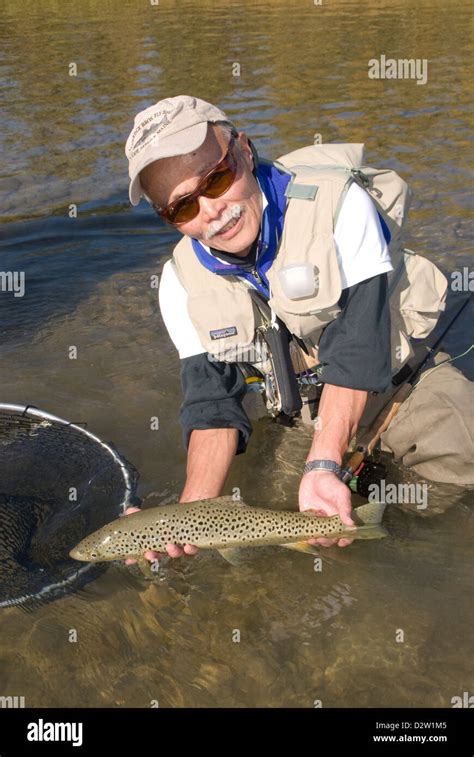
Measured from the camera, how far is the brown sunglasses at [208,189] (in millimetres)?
3342

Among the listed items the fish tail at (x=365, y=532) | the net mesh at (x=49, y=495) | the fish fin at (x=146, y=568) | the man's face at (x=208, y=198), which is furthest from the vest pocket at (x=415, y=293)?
the fish fin at (x=146, y=568)

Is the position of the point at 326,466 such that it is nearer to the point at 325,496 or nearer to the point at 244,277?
the point at 325,496

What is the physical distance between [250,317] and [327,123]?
30.6 ft

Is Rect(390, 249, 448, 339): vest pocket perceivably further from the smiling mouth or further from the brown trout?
the brown trout

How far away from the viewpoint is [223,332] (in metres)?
3.94

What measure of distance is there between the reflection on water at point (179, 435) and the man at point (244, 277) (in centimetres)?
50

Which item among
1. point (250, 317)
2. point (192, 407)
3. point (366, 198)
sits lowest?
point (192, 407)

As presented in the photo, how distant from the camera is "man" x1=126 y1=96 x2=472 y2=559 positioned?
3.35m

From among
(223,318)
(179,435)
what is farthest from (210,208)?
(179,435)

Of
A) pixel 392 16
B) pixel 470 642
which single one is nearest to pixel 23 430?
pixel 470 642

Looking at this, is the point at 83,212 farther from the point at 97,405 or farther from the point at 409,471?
the point at 409,471

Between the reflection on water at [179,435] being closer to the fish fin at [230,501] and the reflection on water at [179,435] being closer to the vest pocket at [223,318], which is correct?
the fish fin at [230,501]

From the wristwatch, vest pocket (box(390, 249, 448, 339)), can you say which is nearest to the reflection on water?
the wristwatch
